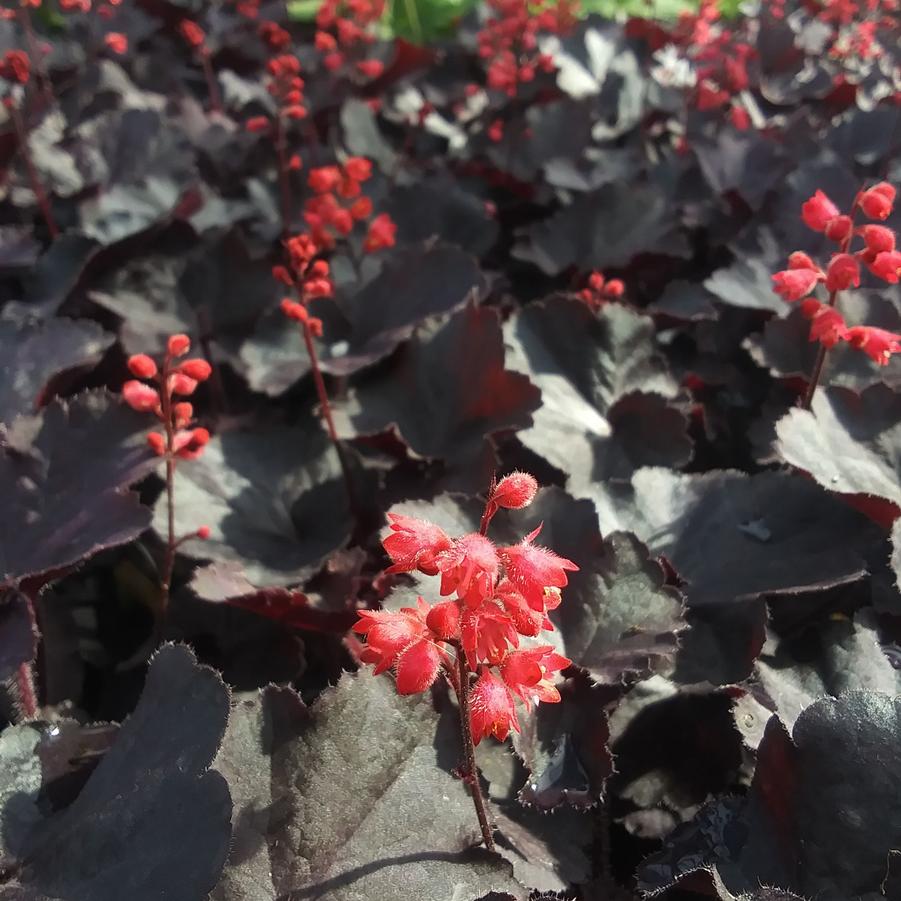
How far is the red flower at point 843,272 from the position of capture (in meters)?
1.04

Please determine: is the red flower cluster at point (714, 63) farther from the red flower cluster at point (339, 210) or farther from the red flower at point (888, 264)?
the red flower at point (888, 264)

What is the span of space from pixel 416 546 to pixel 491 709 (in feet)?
0.43

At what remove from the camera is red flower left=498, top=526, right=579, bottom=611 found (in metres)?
0.62

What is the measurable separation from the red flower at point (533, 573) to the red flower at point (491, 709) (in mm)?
72

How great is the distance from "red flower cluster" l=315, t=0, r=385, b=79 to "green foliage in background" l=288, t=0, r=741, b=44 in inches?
50.8

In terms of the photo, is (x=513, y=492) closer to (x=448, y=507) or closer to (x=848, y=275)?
(x=448, y=507)

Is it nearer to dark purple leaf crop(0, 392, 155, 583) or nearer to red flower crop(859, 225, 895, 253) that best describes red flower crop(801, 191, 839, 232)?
red flower crop(859, 225, 895, 253)

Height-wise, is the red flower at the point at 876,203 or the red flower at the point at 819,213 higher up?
the red flower at the point at 876,203

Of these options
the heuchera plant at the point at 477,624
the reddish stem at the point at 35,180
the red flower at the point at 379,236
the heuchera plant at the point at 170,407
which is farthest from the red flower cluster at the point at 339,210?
the heuchera plant at the point at 477,624

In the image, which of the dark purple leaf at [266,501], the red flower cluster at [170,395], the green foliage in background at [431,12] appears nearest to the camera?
the red flower cluster at [170,395]

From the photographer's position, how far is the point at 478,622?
2.01 ft

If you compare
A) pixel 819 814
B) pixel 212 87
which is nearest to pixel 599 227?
pixel 819 814

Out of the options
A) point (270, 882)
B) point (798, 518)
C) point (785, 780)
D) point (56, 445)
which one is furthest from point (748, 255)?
point (270, 882)

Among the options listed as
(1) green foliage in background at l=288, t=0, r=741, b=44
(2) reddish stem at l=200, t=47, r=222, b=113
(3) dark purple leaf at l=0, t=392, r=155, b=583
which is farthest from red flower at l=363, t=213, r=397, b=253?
(1) green foliage in background at l=288, t=0, r=741, b=44
